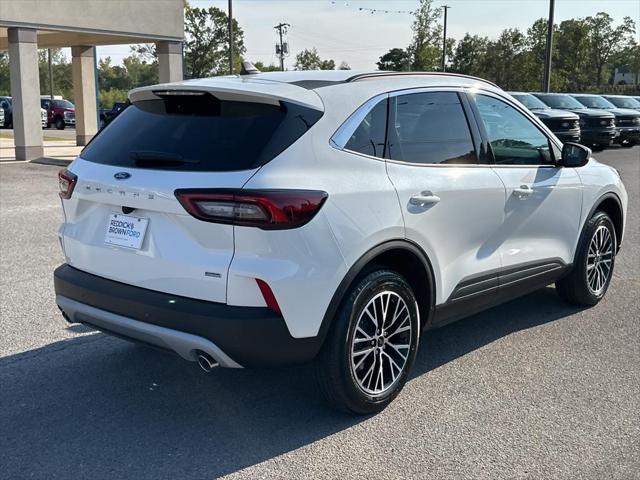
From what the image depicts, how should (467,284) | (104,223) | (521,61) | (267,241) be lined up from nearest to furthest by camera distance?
(267,241) < (104,223) < (467,284) < (521,61)

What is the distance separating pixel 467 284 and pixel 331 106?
4.84 ft

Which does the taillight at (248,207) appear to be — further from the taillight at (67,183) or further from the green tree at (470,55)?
the green tree at (470,55)

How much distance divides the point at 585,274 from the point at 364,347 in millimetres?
2712

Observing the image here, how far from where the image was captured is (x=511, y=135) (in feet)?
16.1

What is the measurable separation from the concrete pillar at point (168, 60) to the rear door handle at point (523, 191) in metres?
17.0

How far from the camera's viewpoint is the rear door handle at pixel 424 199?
3.89m

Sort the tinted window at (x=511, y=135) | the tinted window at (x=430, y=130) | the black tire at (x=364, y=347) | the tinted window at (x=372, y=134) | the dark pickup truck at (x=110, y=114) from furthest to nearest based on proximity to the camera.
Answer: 1. the tinted window at (x=511, y=135)
2. the dark pickup truck at (x=110, y=114)
3. the tinted window at (x=430, y=130)
4. the tinted window at (x=372, y=134)
5. the black tire at (x=364, y=347)

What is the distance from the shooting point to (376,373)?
388 centimetres

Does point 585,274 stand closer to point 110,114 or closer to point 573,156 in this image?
point 573,156

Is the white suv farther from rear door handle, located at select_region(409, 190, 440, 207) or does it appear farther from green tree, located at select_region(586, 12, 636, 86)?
green tree, located at select_region(586, 12, 636, 86)

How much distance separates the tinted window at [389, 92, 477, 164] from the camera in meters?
4.01

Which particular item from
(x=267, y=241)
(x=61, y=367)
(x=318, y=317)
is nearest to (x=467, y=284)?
(x=318, y=317)

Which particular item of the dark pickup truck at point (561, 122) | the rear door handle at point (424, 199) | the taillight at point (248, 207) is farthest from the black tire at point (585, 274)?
the dark pickup truck at point (561, 122)

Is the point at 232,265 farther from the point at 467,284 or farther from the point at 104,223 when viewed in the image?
the point at 467,284
